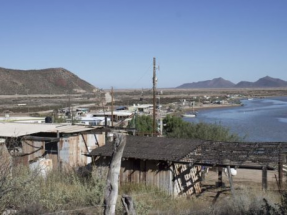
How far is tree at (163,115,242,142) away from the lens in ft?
89.2

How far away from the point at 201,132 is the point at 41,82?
336ft

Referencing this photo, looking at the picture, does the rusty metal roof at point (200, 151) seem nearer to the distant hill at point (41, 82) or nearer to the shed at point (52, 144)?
the shed at point (52, 144)

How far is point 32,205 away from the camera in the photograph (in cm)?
849

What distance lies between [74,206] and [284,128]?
4492 centimetres

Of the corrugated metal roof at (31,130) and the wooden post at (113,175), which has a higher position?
the wooden post at (113,175)

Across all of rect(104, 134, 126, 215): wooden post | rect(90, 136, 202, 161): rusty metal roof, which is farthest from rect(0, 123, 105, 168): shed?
rect(104, 134, 126, 215): wooden post

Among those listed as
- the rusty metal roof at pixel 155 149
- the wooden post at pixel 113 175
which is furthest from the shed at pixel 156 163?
the wooden post at pixel 113 175

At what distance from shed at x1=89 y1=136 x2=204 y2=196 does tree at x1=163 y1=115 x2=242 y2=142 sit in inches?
359

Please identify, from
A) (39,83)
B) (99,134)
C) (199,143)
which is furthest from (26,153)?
(39,83)

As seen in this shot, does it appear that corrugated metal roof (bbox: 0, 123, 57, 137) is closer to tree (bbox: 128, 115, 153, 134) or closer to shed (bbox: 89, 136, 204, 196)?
shed (bbox: 89, 136, 204, 196)

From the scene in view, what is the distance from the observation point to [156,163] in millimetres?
16719

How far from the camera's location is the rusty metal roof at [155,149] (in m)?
16.4

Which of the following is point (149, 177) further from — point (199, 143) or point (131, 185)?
point (199, 143)

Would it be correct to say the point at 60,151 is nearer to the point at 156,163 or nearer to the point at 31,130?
the point at 31,130
